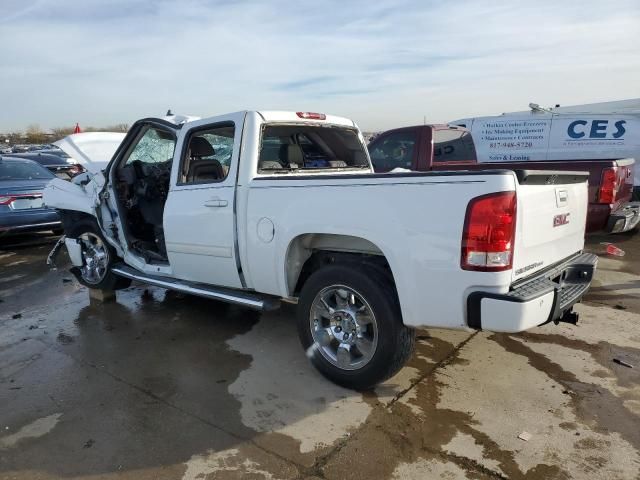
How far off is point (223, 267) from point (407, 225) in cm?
185

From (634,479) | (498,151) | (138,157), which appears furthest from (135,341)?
(498,151)

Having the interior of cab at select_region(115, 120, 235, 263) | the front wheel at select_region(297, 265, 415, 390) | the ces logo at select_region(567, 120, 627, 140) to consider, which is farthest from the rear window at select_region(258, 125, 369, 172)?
the ces logo at select_region(567, 120, 627, 140)

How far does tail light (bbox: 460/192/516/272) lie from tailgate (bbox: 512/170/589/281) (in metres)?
0.09

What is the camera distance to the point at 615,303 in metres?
5.34

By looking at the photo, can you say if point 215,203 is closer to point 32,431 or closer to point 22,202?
point 32,431

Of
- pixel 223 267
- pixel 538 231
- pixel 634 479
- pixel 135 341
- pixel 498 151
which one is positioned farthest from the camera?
pixel 498 151

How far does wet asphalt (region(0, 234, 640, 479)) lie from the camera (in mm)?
2828

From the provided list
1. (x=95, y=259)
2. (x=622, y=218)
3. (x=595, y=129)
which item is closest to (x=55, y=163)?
(x=95, y=259)

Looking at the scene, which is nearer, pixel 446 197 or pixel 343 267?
pixel 446 197

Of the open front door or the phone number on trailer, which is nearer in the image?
the open front door

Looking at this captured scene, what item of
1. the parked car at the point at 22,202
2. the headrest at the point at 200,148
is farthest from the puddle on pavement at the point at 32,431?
the parked car at the point at 22,202

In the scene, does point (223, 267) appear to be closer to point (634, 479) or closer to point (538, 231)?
point (538, 231)

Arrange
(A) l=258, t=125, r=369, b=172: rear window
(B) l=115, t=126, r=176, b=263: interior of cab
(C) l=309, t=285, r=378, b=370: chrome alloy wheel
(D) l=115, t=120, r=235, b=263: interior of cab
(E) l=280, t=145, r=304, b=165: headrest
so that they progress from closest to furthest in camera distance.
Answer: (C) l=309, t=285, r=378, b=370: chrome alloy wheel, (A) l=258, t=125, r=369, b=172: rear window, (E) l=280, t=145, r=304, b=165: headrest, (D) l=115, t=120, r=235, b=263: interior of cab, (B) l=115, t=126, r=176, b=263: interior of cab

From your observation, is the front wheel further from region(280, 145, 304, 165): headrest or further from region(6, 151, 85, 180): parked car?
region(6, 151, 85, 180): parked car
